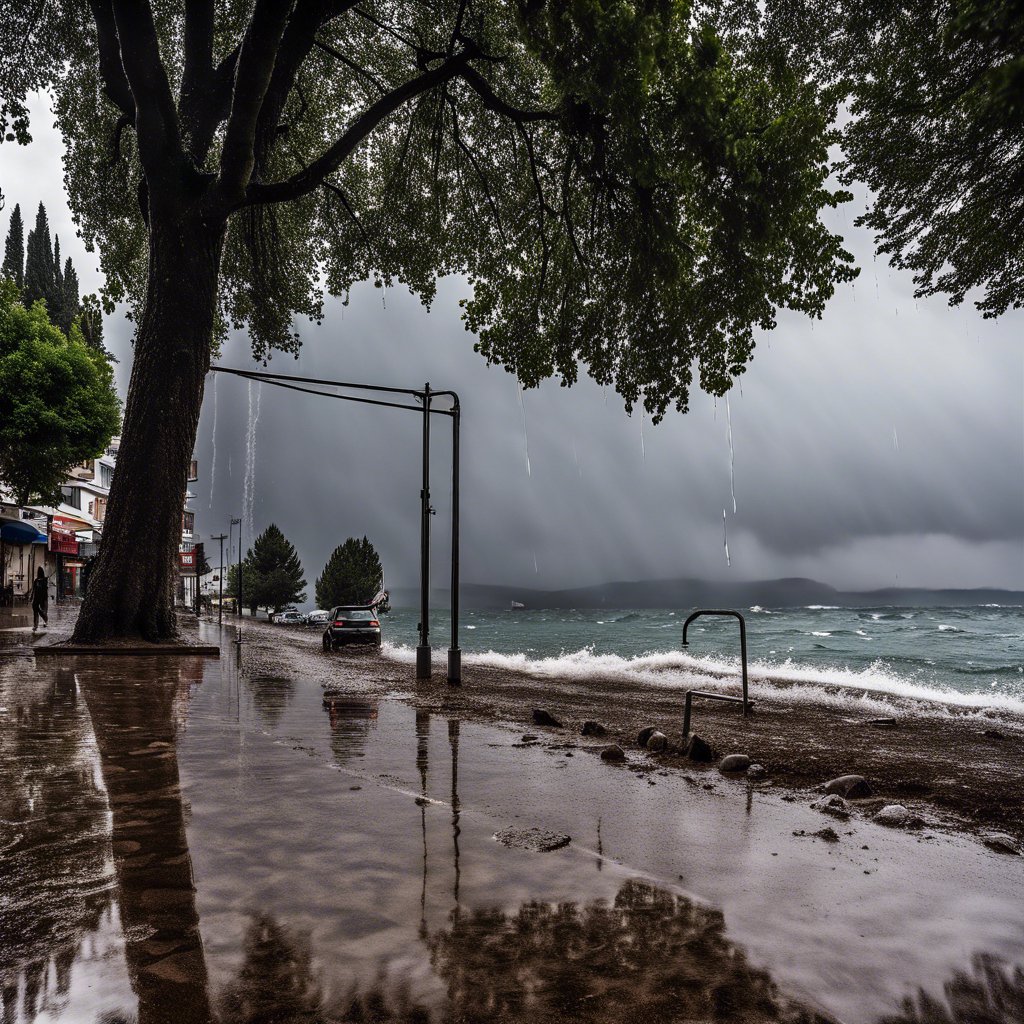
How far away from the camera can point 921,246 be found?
1126 centimetres

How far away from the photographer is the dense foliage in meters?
107

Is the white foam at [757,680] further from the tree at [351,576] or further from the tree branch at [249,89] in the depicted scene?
the tree at [351,576]

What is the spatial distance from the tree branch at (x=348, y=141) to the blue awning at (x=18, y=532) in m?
25.4

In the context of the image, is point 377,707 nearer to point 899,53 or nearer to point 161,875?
point 161,875

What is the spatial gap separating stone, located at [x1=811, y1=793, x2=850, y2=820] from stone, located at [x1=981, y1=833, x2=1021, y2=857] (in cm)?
78

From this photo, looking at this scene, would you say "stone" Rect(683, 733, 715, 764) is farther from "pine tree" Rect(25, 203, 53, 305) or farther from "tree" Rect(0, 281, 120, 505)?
"pine tree" Rect(25, 203, 53, 305)

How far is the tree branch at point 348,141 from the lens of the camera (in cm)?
1411

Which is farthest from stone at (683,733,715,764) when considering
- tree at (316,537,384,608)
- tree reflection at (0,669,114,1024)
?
tree at (316,537,384,608)

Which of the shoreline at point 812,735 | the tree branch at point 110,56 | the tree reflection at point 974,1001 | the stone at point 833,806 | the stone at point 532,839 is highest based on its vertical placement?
the tree branch at point 110,56

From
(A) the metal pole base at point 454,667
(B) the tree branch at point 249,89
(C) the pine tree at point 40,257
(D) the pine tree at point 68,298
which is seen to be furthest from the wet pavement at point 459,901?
(C) the pine tree at point 40,257

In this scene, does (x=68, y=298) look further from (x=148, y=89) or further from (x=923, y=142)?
(x=923, y=142)

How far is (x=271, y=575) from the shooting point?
107688mm

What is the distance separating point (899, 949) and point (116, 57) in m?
18.3

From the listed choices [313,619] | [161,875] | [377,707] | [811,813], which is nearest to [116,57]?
[377,707]
